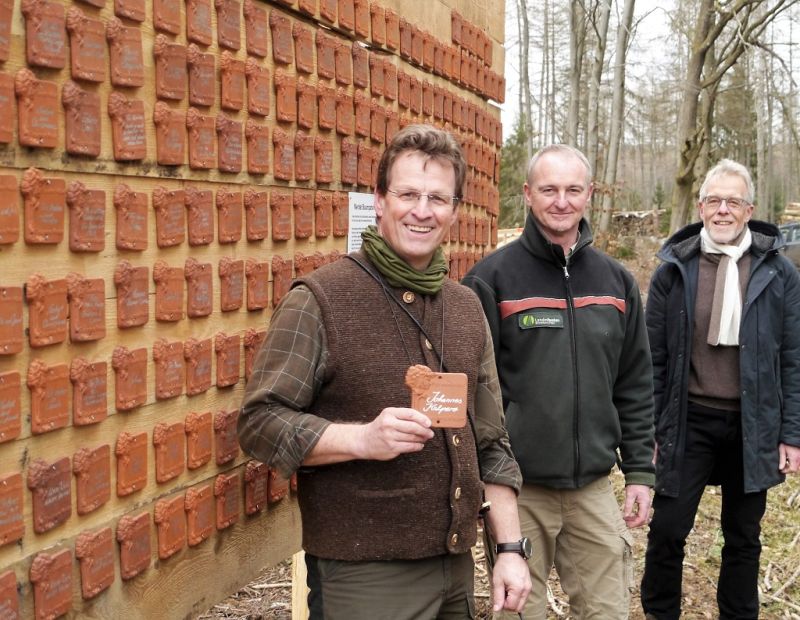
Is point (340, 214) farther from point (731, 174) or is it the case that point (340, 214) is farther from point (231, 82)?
point (731, 174)

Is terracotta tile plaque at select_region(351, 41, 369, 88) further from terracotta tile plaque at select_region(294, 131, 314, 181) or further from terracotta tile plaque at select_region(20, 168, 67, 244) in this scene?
terracotta tile plaque at select_region(20, 168, 67, 244)

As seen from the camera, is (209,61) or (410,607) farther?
(209,61)

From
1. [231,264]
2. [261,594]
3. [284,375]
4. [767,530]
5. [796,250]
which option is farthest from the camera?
[796,250]

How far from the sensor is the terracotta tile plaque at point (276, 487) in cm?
382

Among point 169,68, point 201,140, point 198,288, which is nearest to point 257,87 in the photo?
point 201,140

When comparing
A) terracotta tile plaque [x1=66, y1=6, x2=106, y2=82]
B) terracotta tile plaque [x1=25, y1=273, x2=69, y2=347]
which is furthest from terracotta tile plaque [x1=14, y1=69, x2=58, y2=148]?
terracotta tile plaque [x1=25, y1=273, x2=69, y2=347]

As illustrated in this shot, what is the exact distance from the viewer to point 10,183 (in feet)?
7.98

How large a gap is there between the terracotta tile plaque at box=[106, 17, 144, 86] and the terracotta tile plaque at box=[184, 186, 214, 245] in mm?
434

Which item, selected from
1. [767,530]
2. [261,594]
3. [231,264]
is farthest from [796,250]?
[231,264]

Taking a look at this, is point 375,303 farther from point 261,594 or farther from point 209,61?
point 261,594

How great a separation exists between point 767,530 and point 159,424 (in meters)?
5.26

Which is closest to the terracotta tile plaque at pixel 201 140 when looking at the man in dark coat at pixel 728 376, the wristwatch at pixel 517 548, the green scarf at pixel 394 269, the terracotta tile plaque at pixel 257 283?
the terracotta tile plaque at pixel 257 283

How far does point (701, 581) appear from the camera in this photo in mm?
5984

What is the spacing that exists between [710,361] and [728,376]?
109 millimetres
